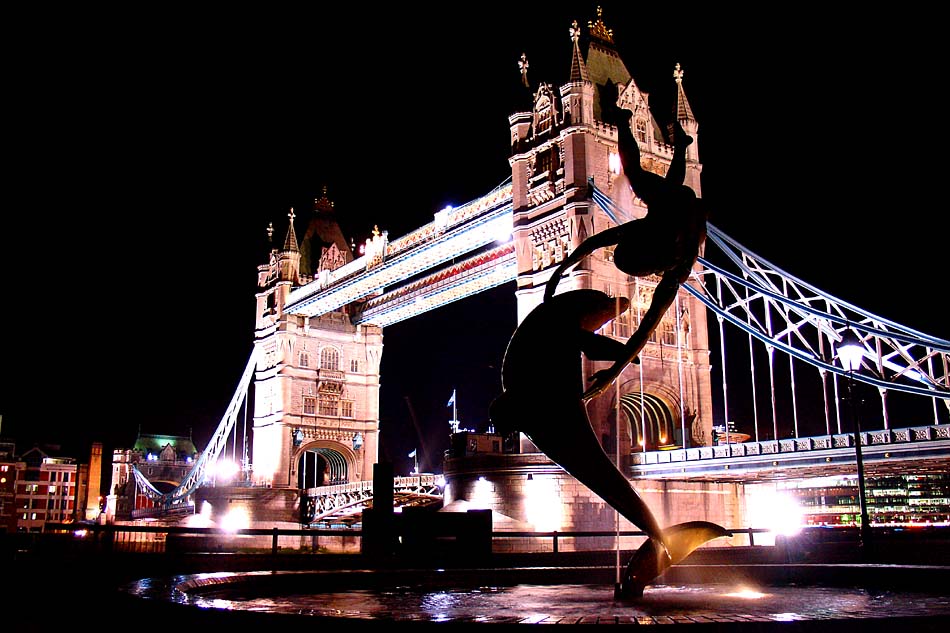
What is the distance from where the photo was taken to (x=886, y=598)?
33.3ft

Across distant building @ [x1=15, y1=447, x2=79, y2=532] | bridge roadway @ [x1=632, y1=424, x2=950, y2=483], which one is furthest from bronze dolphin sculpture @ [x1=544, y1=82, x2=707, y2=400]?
distant building @ [x1=15, y1=447, x2=79, y2=532]

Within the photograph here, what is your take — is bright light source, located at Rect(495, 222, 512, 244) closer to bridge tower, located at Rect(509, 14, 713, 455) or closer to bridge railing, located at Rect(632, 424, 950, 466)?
bridge tower, located at Rect(509, 14, 713, 455)

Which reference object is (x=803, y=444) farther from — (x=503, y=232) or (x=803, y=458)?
(x=503, y=232)

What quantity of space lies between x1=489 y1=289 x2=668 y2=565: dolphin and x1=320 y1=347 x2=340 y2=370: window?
50.4 meters

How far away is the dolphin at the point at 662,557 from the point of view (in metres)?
9.77

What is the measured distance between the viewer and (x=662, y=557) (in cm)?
987

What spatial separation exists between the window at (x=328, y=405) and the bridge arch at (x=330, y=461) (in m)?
1.77

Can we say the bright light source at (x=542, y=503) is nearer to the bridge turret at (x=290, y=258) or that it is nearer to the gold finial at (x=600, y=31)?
the gold finial at (x=600, y=31)

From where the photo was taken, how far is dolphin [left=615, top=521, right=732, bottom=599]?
977 cm

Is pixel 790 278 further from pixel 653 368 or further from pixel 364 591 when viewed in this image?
pixel 364 591

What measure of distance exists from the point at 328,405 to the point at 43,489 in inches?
2310

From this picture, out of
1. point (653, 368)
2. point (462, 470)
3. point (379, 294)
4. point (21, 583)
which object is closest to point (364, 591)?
point (21, 583)

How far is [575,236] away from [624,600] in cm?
2523

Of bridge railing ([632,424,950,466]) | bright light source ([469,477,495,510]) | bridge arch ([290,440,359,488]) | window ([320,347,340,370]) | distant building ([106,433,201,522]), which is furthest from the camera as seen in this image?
distant building ([106,433,201,522])
